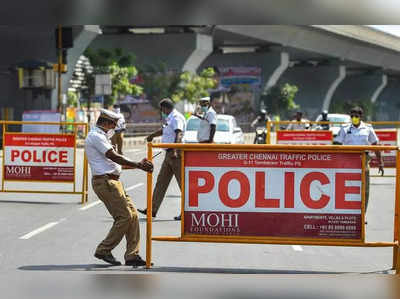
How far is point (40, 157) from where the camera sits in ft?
54.6

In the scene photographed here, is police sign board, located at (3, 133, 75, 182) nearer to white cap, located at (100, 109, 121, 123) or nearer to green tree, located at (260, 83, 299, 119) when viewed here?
white cap, located at (100, 109, 121, 123)

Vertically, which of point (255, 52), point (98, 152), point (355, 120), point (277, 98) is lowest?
point (98, 152)

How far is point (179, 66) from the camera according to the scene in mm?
60312

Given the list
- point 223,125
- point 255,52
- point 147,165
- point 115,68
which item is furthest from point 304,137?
point 255,52

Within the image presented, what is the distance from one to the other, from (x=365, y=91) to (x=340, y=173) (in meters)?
93.2

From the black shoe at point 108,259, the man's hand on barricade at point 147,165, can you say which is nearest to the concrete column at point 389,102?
the black shoe at point 108,259

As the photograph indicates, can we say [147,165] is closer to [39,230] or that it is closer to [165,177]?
[39,230]

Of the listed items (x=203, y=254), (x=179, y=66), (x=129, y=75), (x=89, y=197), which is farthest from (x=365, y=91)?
(x=203, y=254)

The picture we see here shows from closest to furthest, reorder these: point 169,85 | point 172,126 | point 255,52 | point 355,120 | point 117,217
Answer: point 117,217 < point 355,120 < point 172,126 < point 169,85 < point 255,52

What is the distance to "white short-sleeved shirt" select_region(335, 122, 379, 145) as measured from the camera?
1398 centimetres

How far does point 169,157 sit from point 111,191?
4.42m

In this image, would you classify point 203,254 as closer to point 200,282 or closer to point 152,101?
point 200,282

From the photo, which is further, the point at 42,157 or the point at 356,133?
the point at 42,157

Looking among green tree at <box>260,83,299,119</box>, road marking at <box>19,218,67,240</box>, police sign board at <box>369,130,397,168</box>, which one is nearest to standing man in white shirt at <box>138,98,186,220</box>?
road marking at <box>19,218,67,240</box>
